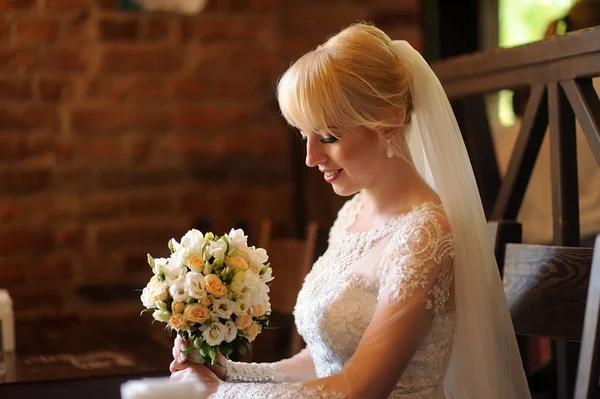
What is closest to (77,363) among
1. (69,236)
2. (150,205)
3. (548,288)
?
→ (548,288)

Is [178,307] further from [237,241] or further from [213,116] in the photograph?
[213,116]

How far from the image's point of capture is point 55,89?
3.76 m

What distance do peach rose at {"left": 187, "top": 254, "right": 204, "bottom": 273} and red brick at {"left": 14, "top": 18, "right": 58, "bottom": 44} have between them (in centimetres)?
226

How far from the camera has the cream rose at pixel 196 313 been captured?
176cm

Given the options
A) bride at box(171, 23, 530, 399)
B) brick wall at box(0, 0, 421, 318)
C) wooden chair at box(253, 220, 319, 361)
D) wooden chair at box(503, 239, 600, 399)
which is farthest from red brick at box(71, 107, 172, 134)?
wooden chair at box(503, 239, 600, 399)

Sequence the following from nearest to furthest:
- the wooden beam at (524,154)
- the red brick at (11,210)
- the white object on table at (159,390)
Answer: the white object on table at (159,390) → the wooden beam at (524,154) → the red brick at (11,210)

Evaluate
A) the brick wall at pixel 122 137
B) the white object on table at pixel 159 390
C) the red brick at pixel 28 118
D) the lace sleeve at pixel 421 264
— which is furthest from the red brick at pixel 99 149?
the white object on table at pixel 159 390

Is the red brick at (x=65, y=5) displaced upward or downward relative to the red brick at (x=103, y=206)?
upward

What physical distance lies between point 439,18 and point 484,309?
8.40 feet

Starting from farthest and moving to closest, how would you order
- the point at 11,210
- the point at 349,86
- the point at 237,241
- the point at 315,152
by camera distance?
the point at 11,210, the point at 315,152, the point at 349,86, the point at 237,241

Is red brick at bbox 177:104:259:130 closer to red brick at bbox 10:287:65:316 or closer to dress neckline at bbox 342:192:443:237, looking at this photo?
red brick at bbox 10:287:65:316

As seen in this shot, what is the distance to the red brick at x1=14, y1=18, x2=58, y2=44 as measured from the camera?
3.72 meters

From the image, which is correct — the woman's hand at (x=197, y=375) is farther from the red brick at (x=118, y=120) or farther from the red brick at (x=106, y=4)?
the red brick at (x=106, y=4)

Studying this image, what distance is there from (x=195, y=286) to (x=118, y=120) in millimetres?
2196
